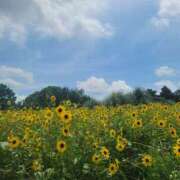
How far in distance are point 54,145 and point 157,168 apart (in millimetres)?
970

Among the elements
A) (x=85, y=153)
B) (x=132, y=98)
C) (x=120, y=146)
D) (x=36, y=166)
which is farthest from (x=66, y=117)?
(x=132, y=98)

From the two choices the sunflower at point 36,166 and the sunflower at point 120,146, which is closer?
the sunflower at point 36,166

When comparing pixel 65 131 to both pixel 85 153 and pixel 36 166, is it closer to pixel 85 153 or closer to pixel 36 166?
pixel 85 153

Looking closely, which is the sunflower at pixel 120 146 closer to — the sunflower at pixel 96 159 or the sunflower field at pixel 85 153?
the sunflower field at pixel 85 153

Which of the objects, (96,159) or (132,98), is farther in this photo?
(132,98)

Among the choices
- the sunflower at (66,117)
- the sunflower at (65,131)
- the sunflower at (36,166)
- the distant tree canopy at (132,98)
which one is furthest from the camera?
the distant tree canopy at (132,98)

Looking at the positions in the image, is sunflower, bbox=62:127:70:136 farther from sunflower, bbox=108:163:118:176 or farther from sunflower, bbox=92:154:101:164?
sunflower, bbox=108:163:118:176

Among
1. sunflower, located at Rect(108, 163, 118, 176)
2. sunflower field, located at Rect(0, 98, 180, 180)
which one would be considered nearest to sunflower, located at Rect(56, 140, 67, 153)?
sunflower field, located at Rect(0, 98, 180, 180)

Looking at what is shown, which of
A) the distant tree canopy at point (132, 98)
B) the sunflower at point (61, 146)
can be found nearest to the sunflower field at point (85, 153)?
the sunflower at point (61, 146)

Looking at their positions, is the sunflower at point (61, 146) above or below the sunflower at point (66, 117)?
below

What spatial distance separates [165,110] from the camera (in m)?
8.18

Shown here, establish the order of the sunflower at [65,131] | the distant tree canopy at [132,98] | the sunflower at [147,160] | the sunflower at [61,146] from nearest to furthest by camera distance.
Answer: the sunflower at [61,146], the sunflower at [147,160], the sunflower at [65,131], the distant tree canopy at [132,98]

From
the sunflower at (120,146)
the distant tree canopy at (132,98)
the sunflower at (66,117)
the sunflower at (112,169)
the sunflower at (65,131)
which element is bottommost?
the sunflower at (112,169)

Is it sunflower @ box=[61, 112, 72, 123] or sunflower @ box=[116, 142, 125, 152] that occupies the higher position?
sunflower @ box=[61, 112, 72, 123]
